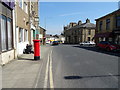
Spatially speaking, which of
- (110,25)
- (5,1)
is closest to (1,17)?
(5,1)

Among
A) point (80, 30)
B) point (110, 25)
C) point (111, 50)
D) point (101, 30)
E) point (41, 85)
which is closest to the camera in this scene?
point (41, 85)

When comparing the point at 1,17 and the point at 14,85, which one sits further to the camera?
the point at 1,17

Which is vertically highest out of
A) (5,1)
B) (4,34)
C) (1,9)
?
(5,1)

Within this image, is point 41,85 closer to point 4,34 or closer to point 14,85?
point 14,85

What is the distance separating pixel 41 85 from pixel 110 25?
24.6 metres

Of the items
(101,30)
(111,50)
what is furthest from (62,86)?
(101,30)

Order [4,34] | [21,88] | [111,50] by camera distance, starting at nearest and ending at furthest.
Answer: [21,88]
[4,34]
[111,50]

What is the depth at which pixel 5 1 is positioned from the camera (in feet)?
28.1

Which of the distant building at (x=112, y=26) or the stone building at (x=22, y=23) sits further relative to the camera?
the distant building at (x=112, y=26)

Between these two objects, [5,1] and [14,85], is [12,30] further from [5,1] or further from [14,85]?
[14,85]

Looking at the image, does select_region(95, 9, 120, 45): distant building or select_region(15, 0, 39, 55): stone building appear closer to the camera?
select_region(15, 0, 39, 55): stone building

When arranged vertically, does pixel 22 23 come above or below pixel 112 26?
below

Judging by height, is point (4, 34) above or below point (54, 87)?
above

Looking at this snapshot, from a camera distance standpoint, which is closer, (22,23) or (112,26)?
(22,23)
